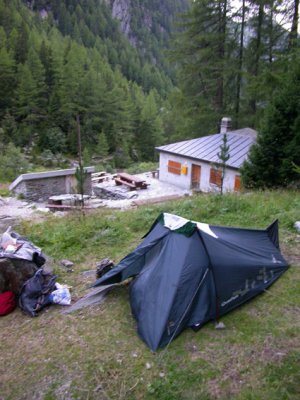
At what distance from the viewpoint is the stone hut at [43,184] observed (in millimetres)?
17453

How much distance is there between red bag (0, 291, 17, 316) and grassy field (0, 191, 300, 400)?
128 millimetres

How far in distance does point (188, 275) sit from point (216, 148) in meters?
14.3

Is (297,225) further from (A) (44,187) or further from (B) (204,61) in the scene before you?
(B) (204,61)

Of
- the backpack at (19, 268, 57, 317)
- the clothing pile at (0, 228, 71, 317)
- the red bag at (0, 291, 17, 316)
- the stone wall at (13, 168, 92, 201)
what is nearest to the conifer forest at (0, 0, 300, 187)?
the clothing pile at (0, 228, 71, 317)

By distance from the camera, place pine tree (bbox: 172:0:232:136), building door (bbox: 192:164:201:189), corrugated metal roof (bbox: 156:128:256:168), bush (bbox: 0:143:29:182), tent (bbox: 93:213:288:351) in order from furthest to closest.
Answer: bush (bbox: 0:143:29:182) → pine tree (bbox: 172:0:232:136) → building door (bbox: 192:164:201:189) → corrugated metal roof (bbox: 156:128:256:168) → tent (bbox: 93:213:288:351)

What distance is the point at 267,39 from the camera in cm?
1938

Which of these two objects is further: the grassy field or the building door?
the building door

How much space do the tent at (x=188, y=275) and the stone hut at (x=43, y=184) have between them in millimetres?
12665

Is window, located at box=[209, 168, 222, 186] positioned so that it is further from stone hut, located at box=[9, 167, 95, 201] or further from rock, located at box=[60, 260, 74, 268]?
rock, located at box=[60, 260, 74, 268]

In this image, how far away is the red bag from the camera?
5.04m

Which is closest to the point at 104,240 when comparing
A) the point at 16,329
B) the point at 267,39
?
the point at 16,329

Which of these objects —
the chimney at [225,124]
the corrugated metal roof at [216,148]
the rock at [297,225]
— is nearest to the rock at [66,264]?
the rock at [297,225]

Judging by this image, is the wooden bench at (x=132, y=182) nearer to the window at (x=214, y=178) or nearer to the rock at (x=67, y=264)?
the window at (x=214, y=178)

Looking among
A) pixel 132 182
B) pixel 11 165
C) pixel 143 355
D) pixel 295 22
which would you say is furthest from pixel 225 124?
pixel 11 165
